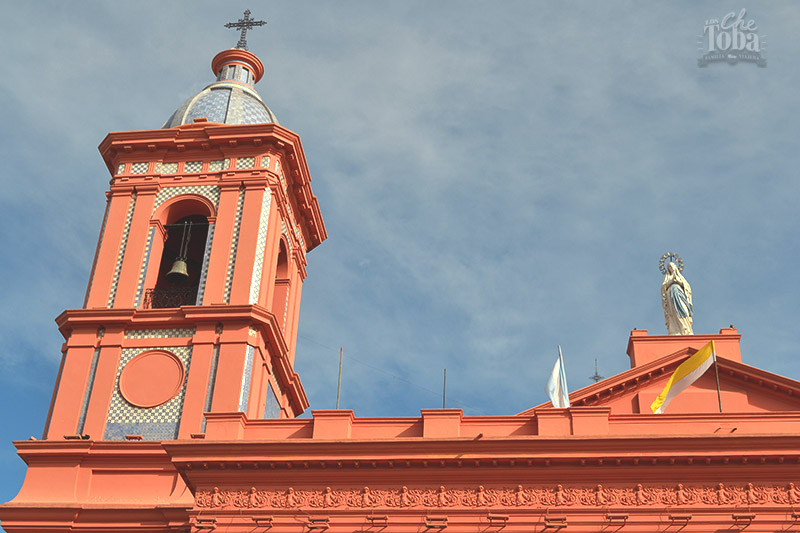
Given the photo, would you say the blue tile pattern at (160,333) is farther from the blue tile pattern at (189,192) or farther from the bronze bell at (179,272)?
the blue tile pattern at (189,192)

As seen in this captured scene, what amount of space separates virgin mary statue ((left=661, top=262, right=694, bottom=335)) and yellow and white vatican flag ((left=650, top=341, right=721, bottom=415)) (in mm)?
3700

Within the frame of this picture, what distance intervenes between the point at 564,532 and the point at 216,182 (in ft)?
46.0

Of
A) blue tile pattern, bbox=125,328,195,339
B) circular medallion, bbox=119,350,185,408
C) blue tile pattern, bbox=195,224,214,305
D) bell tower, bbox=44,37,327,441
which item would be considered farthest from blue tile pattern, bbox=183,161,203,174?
circular medallion, bbox=119,350,185,408

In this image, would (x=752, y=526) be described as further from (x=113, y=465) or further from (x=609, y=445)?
(x=113, y=465)

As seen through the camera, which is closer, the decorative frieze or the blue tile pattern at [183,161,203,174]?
the decorative frieze

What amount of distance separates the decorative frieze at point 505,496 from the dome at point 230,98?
13344 millimetres

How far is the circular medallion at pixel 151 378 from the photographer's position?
84.1 feet

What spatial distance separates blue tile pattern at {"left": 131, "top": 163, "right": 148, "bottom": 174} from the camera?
29781 millimetres

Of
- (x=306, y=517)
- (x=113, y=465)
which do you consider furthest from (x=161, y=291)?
(x=306, y=517)

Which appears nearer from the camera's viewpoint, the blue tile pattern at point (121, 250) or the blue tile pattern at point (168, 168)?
the blue tile pattern at point (121, 250)

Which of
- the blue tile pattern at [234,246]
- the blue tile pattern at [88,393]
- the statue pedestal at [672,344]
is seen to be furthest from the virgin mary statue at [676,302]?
the blue tile pattern at [88,393]

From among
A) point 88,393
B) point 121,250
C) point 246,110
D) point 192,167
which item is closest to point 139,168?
point 192,167

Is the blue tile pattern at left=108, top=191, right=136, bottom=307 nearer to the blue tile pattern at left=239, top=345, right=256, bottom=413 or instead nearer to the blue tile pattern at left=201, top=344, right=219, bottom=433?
the blue tile pattern at left=201, top=344, right=219, bottom=433

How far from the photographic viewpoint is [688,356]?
85.8 feet
